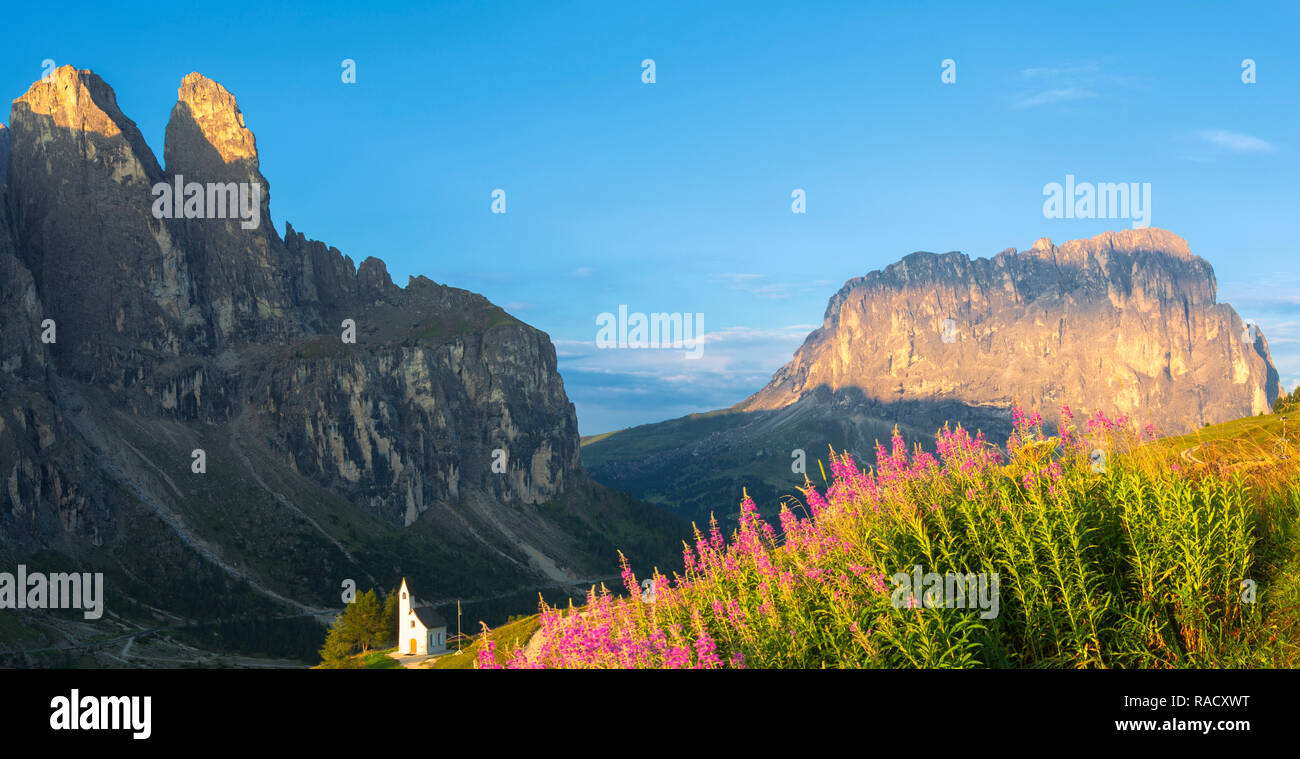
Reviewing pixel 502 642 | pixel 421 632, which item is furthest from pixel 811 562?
pixel 421 632

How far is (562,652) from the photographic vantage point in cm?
1235

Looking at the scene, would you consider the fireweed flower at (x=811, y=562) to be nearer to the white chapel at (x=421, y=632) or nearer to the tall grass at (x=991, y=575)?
the tall grass at (x=991, y=575)

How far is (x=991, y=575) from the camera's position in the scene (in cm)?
1202

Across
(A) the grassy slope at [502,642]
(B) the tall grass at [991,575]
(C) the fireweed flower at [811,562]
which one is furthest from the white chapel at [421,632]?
(B) the tall grass at [991,575]

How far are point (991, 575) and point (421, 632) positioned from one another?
74370mm

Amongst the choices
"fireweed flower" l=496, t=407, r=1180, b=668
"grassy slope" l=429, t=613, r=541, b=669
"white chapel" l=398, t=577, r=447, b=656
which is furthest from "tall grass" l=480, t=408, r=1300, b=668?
"white chapel" l=398, t=577, r=447, b=656

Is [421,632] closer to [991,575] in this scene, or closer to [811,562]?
[811,562]

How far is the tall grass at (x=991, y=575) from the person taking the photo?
38.2ft

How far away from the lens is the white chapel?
7981 cm

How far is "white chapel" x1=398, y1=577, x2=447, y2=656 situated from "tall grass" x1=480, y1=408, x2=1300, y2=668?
229 ft

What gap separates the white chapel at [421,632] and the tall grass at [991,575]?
69.8 meters
